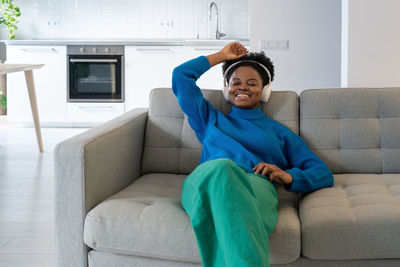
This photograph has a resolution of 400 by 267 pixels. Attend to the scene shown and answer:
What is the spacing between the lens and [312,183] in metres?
2.25

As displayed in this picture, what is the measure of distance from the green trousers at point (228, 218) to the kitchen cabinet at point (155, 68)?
4643 millimetres

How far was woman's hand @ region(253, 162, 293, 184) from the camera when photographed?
2164mm

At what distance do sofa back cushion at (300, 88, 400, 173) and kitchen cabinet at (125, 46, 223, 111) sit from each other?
3885mm

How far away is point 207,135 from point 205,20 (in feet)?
16.1

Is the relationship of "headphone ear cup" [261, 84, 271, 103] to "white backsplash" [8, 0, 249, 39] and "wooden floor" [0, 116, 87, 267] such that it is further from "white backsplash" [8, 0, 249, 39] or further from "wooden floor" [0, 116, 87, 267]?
"white backsplash" [8, 0, 249, 39]

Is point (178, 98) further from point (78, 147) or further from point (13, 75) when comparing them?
point (13, 75)

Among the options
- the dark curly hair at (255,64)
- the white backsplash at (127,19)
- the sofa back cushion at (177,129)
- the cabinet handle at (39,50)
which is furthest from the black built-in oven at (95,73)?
the dark curly hair at (255,64)

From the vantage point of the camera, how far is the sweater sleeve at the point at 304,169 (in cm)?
223

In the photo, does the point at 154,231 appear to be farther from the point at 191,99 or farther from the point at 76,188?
the point at 191,99

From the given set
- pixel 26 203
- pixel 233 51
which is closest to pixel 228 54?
pixel 233 51

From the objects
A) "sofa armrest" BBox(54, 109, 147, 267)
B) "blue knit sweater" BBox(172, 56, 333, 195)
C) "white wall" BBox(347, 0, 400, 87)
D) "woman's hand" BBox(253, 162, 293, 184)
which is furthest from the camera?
"white wall" BBox(347, 0, 400, 87)

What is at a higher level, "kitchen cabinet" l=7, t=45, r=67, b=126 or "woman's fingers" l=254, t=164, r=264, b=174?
"kitchen cabinet" l=7, t=45, r=67, b=126

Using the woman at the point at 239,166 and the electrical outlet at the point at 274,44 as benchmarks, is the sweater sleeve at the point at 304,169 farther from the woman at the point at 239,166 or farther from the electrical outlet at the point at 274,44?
the electrical outlet at the point at 274,44

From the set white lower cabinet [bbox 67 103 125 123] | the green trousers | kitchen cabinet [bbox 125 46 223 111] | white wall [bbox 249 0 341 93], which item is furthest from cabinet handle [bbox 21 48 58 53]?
the green trousers
